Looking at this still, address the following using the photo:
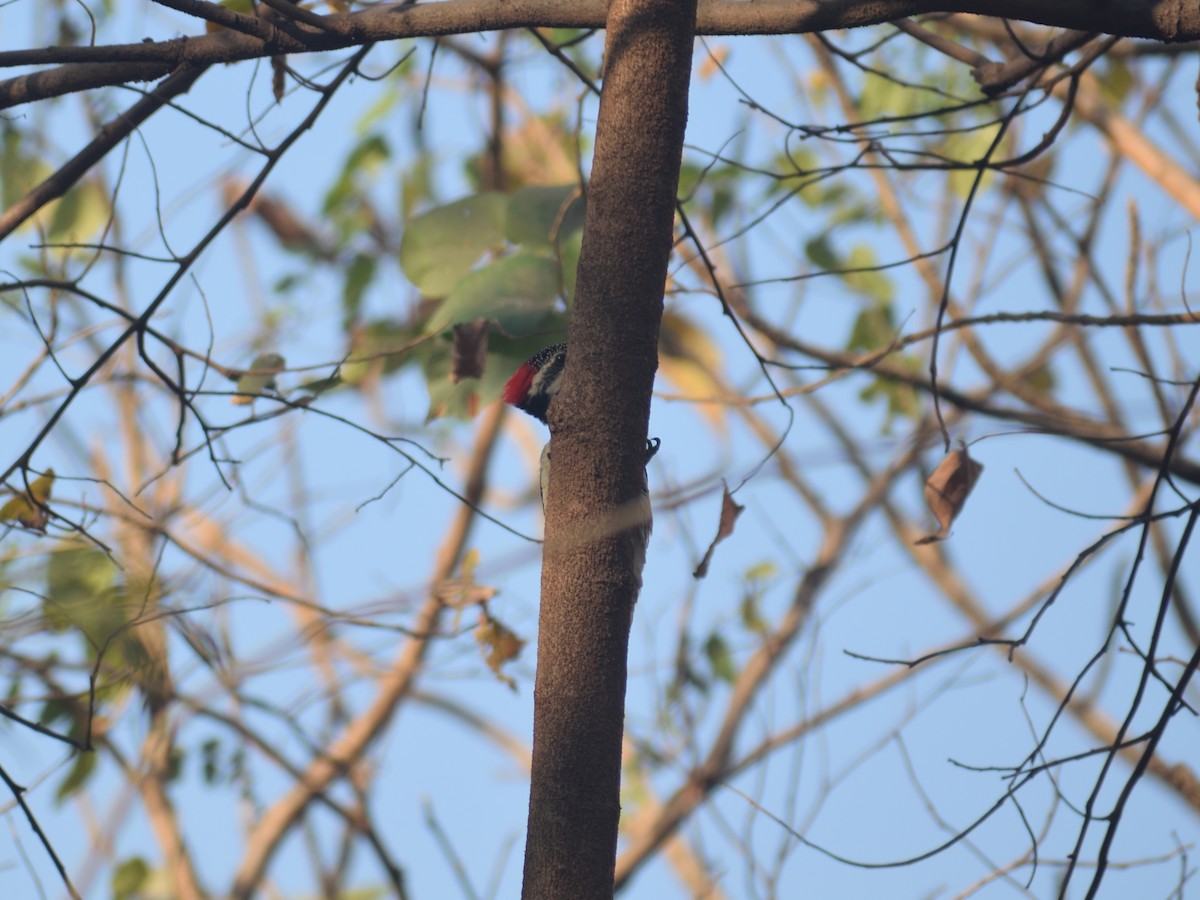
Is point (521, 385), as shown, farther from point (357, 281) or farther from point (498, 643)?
point (357, 281)

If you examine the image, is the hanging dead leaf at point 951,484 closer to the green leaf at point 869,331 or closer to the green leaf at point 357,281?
the green leaf at point 869,331

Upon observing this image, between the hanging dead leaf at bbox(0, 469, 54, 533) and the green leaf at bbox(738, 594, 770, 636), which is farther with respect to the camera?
the green leaf at bbox(738, 594, 770, 636)

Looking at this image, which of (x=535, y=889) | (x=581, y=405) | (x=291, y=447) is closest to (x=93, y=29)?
(x=581, y=405)

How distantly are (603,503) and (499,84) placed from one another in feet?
12.2

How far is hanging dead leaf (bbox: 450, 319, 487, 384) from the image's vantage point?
238 cm

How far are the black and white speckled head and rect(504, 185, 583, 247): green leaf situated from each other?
1.91ft

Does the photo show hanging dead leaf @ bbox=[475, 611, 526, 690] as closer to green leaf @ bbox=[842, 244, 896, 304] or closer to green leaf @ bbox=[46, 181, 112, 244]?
green leaf @ bbox=[46, 181, 112, 244]

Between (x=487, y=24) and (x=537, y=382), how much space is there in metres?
1.57

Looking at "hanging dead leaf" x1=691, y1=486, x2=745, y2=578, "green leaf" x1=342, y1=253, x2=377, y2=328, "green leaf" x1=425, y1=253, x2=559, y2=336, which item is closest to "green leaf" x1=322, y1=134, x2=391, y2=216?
"green leaf" x1=342, y1=253, x2=377, y2=328

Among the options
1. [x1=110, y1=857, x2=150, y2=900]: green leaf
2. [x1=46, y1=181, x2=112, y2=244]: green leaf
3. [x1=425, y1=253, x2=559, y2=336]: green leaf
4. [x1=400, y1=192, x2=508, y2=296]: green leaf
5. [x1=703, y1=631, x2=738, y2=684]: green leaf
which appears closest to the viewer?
[x1=425, y1=253, x2=559, y2=336]: green leaf

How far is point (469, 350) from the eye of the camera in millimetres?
2398

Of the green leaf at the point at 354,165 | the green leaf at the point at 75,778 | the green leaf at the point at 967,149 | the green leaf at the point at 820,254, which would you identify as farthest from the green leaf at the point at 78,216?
the green leaf at the point at 967,149

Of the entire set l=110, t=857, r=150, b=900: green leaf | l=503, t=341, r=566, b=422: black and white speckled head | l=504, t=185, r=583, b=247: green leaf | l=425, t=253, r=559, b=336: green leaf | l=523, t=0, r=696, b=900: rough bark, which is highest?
l=503, t=341, r=566, b=422: black and white speckled head

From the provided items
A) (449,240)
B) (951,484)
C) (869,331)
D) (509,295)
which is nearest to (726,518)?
(951,484)
